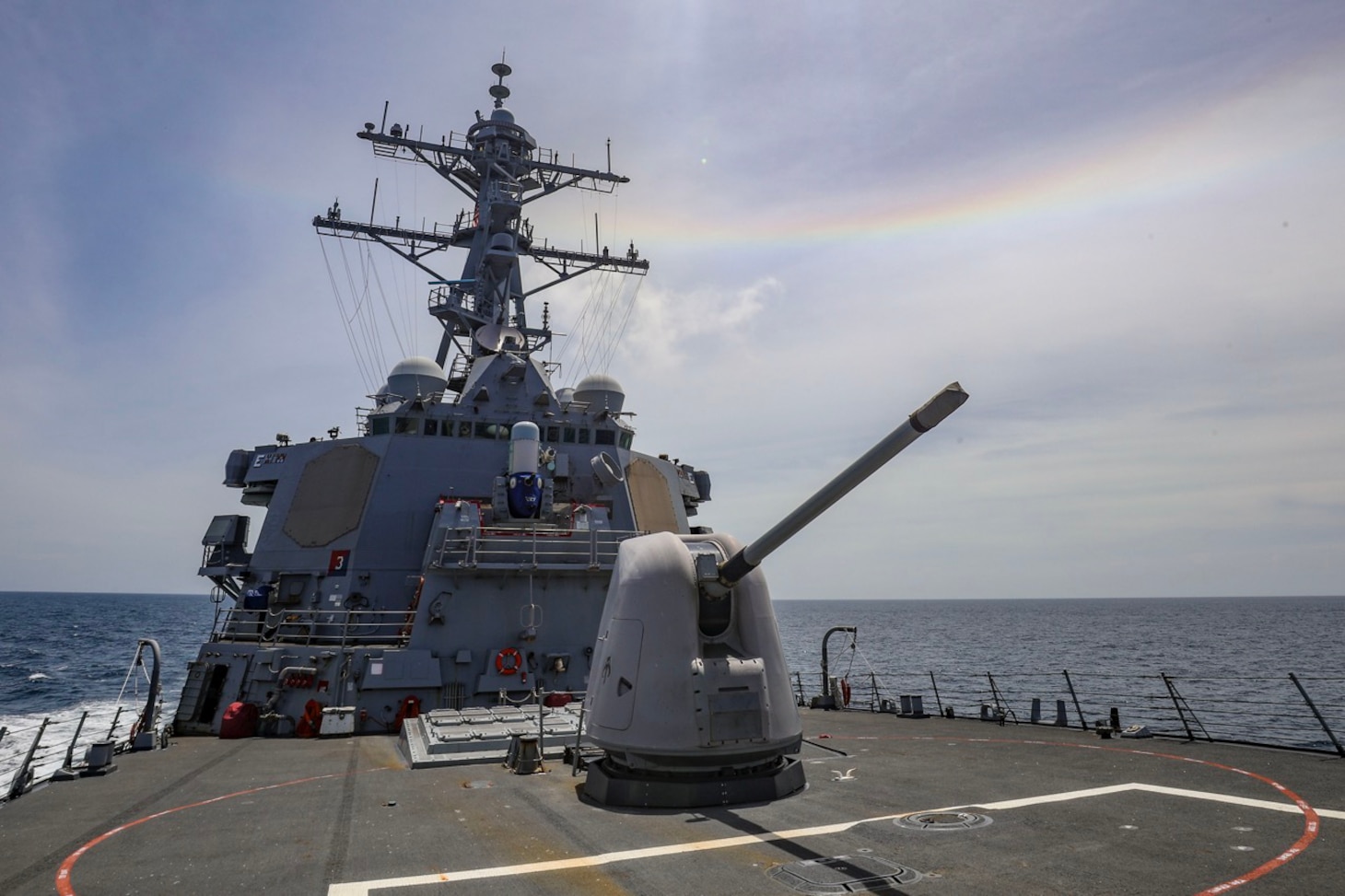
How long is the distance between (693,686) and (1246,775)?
576 cm

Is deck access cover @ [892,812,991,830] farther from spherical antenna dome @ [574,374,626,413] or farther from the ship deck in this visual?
spherical antenna dome @ [574,374,626,413]

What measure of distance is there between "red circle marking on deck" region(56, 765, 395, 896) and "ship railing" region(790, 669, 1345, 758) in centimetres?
908

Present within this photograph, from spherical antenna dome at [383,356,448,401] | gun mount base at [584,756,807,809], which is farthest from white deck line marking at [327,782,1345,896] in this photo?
spherical antenna dome at [383,356,448,401]

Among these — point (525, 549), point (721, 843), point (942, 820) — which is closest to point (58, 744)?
point (525, 549)

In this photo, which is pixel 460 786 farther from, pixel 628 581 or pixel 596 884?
pixel 596 884

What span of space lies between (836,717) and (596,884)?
9.74 metres

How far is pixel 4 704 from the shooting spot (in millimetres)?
31078

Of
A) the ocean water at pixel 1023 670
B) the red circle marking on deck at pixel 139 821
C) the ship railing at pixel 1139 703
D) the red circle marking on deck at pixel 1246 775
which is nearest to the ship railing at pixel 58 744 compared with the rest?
the ocean water at pixel 1023 670

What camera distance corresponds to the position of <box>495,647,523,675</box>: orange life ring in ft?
44.9

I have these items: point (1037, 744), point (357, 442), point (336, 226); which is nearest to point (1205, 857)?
point (1037, 744)

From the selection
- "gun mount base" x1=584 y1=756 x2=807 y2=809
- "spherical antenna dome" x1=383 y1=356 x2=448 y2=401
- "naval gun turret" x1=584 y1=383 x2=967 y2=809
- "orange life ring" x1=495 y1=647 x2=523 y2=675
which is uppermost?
"spherical antenna dome" x1=383 y1=356 x2=448 y2=401

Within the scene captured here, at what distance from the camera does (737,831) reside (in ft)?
21.3

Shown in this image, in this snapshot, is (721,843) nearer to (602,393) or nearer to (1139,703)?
(602,393)

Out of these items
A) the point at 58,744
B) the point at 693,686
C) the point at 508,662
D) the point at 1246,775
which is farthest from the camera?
the point at 508,662
